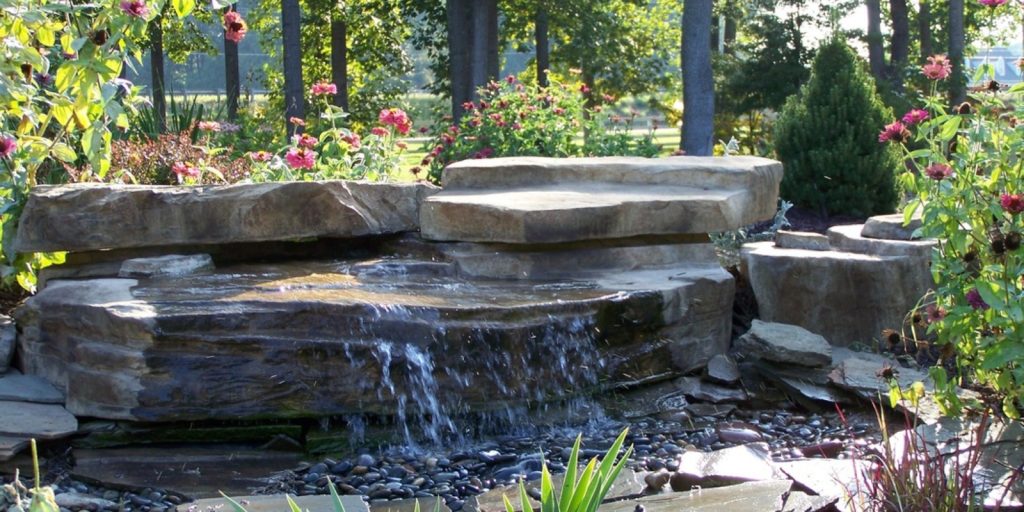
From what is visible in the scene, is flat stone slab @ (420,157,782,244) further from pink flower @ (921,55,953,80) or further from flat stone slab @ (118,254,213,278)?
pink flower @ (921,55,953,80)

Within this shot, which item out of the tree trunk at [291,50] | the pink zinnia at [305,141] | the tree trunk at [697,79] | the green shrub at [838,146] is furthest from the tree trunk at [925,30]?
the pink zinnia at [305,141]

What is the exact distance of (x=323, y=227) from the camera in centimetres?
592

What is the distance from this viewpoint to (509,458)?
188 inches

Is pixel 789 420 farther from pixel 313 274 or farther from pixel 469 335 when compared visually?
→ pixel 313 274

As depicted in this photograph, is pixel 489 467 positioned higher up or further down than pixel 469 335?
further down

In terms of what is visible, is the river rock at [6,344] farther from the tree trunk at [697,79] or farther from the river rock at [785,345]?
the tree trunk at [697,79]

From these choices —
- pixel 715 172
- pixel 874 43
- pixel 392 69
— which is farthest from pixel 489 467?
pixel 392 69

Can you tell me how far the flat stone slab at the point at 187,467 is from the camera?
14.5 ft

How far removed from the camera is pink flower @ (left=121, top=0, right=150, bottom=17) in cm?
424

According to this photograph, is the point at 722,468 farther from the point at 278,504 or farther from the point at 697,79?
the point at 697,79

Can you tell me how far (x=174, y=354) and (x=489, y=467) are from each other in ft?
4.52

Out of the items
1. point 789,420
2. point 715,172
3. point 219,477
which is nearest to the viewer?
point 219,477

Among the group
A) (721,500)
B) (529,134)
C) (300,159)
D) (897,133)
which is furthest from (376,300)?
(529,134)

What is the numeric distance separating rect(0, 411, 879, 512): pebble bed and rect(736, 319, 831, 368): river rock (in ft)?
1.14
